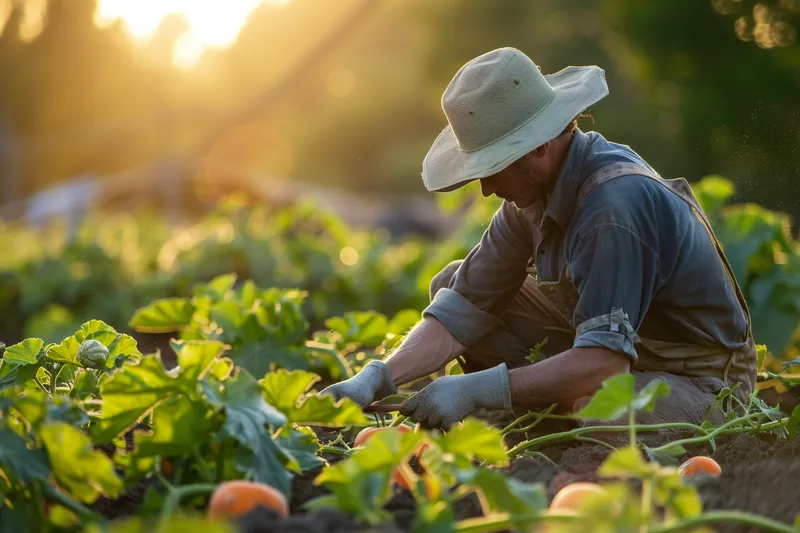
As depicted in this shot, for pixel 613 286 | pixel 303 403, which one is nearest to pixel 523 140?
pixel 613 286

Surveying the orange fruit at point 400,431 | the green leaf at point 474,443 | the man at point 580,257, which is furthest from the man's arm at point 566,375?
the green leaf at point 474,443

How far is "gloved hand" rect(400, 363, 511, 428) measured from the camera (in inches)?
118

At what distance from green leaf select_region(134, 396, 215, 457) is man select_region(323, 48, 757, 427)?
0.88 m

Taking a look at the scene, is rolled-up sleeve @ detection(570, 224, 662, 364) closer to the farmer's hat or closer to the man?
the man

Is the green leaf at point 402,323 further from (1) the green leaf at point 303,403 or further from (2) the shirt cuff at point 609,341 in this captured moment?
(1) the green leaf at point 303,403

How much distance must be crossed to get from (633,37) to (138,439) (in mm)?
16180

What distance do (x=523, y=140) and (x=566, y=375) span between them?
692mm

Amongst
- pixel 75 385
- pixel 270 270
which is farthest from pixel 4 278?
pixel 75 385

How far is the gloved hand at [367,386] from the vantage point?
306 cm

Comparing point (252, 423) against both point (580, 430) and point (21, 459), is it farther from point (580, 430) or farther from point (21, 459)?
point (580, 430)

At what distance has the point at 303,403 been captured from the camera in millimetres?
2340

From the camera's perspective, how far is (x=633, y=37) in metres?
17.1

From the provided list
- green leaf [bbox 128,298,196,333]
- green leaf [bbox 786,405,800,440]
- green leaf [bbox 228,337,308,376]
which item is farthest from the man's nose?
green leaf [bbox 128,298,196,333]

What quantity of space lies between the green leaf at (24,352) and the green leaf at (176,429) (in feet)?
2.26
